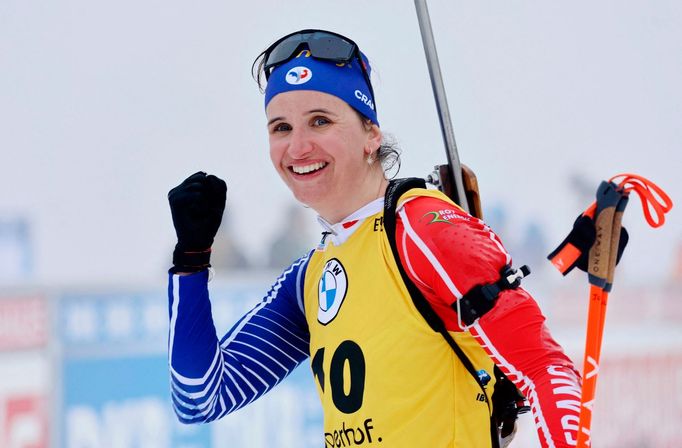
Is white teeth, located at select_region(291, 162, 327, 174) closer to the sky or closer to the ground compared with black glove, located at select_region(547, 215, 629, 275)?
closer to the sky

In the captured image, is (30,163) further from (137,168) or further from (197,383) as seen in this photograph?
(197,383)

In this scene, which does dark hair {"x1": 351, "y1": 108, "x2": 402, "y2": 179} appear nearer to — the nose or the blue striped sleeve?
the nose

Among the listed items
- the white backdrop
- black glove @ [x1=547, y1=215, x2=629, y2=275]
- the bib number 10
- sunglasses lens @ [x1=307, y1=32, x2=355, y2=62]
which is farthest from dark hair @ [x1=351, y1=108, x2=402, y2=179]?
the white backdrop

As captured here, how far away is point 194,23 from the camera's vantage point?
13.1 ft

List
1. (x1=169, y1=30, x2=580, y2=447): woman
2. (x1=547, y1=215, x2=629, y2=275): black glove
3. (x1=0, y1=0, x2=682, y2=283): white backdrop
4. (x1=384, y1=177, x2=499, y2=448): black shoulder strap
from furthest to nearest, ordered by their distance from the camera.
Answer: (x1=0, y1=0, x2=682, y2=283): white backdrop < (x1=384, y1=177, x2=499, y2=448): black shoulder strap < (x1=169, y1=30, x2=580, y2=447): woman < (x1=547, y1=215, x2=629, y2=275): black glove

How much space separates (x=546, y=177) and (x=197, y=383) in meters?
3.72

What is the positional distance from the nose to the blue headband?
10 centimetres

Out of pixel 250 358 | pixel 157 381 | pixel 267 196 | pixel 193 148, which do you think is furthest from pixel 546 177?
pixel 250 358

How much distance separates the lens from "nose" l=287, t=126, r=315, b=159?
5.60 ft

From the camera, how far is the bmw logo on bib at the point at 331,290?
173 centimetres

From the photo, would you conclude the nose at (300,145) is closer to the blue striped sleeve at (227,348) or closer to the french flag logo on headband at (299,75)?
the french flag logo on headband at (299,75)

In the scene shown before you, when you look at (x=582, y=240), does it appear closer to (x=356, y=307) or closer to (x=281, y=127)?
(x=356, y=307)

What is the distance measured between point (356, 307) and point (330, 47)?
1.74ft

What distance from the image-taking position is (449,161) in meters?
1.87
